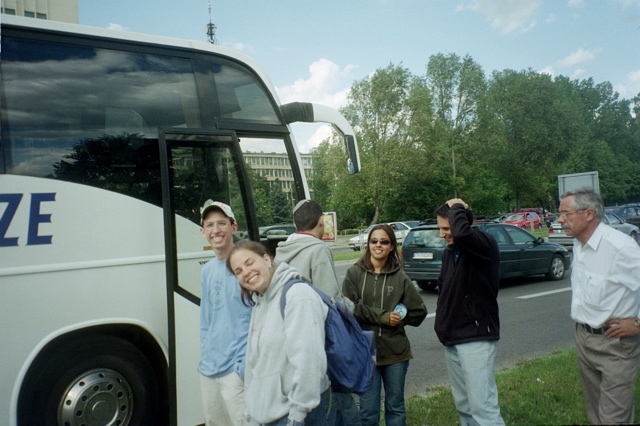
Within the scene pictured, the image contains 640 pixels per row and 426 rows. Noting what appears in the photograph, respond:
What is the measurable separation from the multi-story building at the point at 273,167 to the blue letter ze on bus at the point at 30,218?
1.78 meters

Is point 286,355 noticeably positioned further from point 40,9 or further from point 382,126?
point 382,126

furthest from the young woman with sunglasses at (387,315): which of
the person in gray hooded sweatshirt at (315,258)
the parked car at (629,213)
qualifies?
the parked car at (629,213)

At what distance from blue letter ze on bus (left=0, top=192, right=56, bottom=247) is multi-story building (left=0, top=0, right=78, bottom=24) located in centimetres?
143

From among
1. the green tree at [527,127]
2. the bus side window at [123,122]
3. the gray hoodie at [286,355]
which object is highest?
the green tree at [527,127]

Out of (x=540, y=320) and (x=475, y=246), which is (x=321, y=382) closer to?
(x=475, y=246)

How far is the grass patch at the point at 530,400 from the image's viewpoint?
13.3 feet

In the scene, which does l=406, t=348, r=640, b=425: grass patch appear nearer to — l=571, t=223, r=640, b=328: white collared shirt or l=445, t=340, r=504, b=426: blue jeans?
l=445, t=340, r=504, b=426: blue jeans

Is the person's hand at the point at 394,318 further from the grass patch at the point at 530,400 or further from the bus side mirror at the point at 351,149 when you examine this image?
the bus side mirror at the point at 351,149

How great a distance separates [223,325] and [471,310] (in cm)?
167

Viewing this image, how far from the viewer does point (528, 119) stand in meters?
44.9

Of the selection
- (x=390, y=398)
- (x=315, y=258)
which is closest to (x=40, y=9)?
(x=315, y=258)

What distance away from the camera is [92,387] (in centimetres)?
346

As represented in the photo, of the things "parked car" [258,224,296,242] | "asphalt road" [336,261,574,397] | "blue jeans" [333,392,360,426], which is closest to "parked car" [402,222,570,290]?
"asphalt road" [336,261,574,397]

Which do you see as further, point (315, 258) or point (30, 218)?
point (30, 218)
